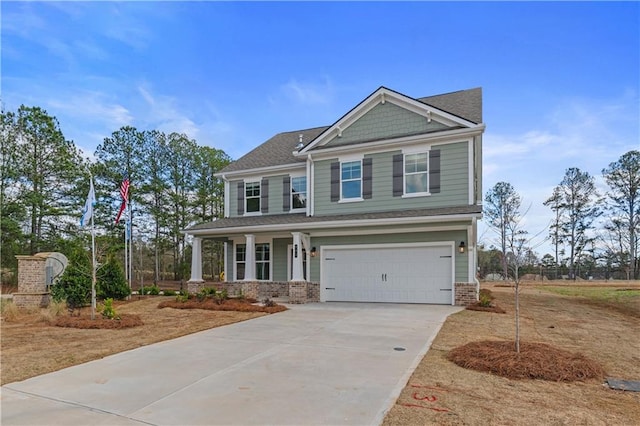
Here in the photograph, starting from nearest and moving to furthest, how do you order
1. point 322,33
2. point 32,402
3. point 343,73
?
point 32,402
point 322,33
point 343,73

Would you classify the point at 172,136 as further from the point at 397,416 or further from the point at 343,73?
the point at 397,416

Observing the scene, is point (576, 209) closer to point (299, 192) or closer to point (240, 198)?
point (299, 192)

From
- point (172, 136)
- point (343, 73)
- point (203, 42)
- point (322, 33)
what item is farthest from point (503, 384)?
point (172, 136)

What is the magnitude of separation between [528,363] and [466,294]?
7.65 metres

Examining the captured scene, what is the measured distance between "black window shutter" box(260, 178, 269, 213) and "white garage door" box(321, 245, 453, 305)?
393cm

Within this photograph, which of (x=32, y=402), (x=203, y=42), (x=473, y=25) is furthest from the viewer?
(x=203, y=42)

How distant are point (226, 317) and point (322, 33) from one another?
10.7 metres

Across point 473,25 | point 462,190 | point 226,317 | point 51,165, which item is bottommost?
point 226,317

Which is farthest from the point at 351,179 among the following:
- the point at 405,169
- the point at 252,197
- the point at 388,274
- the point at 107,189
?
the point at 107,189

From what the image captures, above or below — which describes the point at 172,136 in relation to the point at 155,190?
above

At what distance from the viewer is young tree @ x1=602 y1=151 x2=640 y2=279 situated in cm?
3791

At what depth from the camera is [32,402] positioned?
4285 millimetres

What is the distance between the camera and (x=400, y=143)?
45.9ft

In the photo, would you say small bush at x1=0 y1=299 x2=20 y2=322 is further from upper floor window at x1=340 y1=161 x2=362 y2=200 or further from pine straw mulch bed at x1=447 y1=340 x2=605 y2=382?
pine straw mulch bed at x1=447 y1=340 x2=605 y2=382
